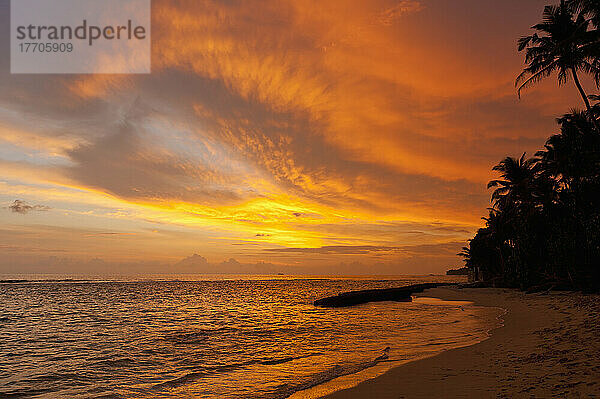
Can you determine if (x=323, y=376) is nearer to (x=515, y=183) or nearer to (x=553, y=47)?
(x=553, y=47)

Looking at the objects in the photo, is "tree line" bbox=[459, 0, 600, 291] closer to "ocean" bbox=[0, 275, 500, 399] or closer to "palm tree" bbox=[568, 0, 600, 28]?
"palm tree" bbox=[568, 0, 600, 28]

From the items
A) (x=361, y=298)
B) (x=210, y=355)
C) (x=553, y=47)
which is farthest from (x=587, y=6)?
(x=361, y=298)

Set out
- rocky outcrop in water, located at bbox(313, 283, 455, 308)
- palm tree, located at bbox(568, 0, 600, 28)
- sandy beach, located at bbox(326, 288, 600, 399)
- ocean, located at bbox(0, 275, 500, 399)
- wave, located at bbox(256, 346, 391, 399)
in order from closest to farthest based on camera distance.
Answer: sandy beach, located at bbox(326, 288, 600, 399)
wave, located at bbox(256, 346, 391, 399)
ocean, located at bbox(0, 275, 500, 399)
palm tree, located at bbox(568, 0, 600, 28)
rocky outcrop in water, located at bbox(313, 283, 455, 308)

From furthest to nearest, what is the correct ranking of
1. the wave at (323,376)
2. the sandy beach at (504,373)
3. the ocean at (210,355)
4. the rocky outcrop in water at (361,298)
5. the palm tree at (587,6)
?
the rocky outcrop in water at (361,298) < the palm tree at (587,6) < the ocean at (210,355) < the wave at (323,376) < the sandy beach at (504,373)

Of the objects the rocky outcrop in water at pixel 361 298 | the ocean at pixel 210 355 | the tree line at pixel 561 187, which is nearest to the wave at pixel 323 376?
the ocean at pixel 210 355

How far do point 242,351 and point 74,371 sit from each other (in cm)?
651

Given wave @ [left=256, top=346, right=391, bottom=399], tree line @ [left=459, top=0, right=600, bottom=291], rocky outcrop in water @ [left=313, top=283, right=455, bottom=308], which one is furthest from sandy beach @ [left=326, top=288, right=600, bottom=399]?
rocky outcrop in water @ [left=313, top=283, right=455, bottom=308]

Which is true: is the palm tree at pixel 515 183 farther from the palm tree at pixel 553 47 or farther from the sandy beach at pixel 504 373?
the sandy beach at pixel 504 373

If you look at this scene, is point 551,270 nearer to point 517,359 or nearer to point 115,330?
point 517,359

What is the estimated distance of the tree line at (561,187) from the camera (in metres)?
26.4

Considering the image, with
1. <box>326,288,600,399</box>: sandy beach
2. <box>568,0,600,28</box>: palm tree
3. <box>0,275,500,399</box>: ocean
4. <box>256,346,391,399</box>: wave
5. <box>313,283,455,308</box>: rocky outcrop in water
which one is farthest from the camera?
<box>313,283,455,308</box>: rocky outcrop in water

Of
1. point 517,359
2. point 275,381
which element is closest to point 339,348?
point 275,381

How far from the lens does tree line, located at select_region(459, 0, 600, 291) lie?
86.5 ft

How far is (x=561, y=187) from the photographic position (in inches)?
1786
